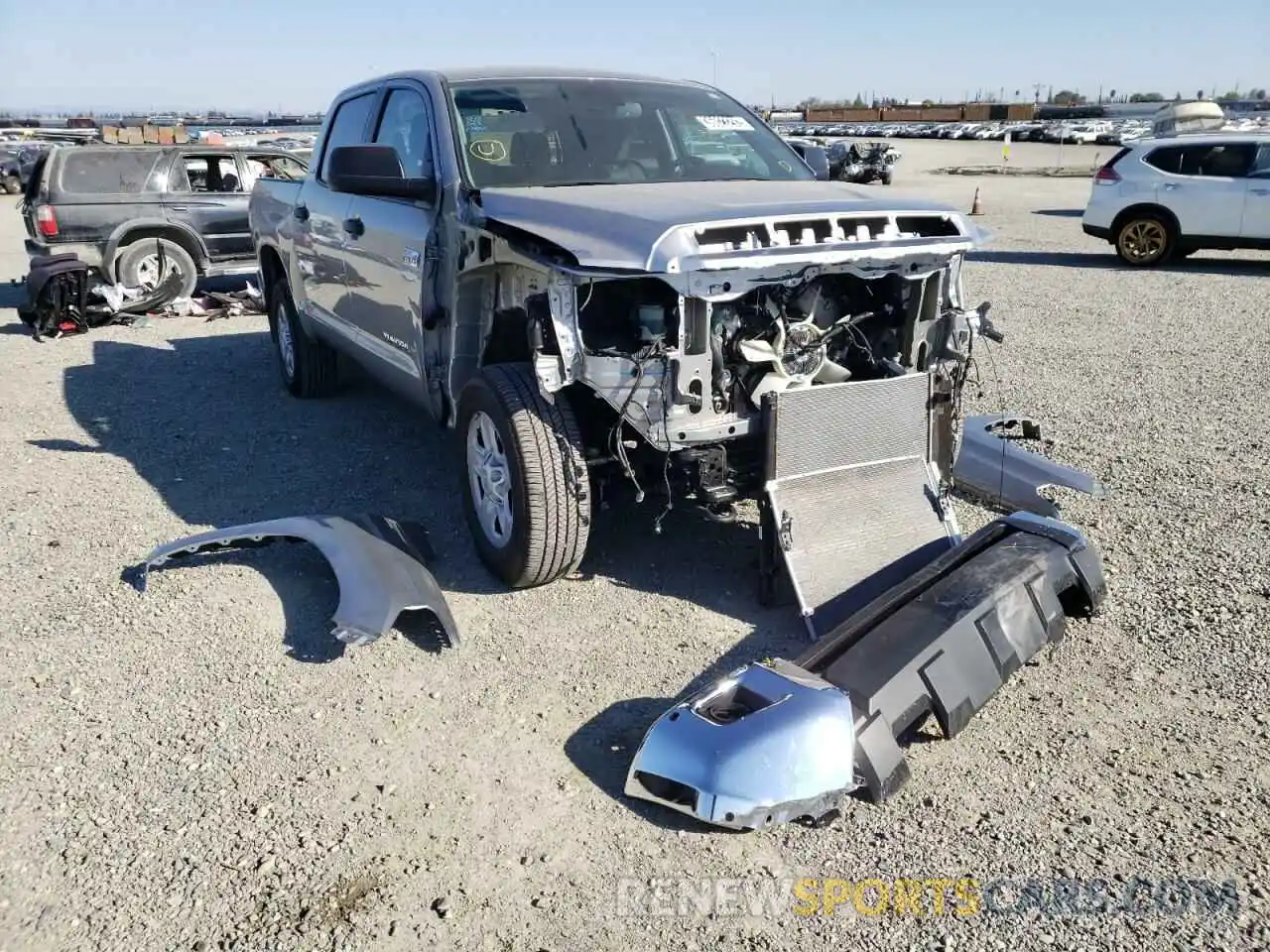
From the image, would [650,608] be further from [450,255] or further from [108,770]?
[108,770]

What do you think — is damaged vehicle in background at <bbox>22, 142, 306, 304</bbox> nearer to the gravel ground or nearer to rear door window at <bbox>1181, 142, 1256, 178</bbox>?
the gravel ground

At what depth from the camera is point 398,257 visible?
462cm

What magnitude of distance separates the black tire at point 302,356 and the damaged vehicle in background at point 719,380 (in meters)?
2.26

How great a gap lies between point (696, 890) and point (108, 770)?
1759 millimetres

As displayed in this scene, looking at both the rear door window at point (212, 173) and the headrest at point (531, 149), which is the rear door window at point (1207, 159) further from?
the headrest at point (531, 149)

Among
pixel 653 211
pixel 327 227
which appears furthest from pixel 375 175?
pixel 327 227

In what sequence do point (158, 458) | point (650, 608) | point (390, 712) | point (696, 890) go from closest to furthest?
point (696, 890) → point (390, 712) → point (650, 608) → point (158, 458)

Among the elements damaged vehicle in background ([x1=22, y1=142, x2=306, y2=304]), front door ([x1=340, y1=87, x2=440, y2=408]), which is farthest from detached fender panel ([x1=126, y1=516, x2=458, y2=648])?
damaged vehicle in background ([x1=22, y1=142, x2=306, y2=304])

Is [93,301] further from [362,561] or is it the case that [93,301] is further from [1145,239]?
[1145,239]

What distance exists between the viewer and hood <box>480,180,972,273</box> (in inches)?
129

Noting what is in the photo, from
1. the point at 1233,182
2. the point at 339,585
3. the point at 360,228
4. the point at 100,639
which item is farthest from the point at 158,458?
the point at 1233,182

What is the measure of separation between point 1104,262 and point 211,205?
35.8ft

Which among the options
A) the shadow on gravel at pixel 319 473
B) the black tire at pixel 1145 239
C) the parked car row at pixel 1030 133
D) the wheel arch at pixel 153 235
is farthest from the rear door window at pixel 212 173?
the parked car row at pixel 1030 133

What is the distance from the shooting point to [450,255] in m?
4.22
